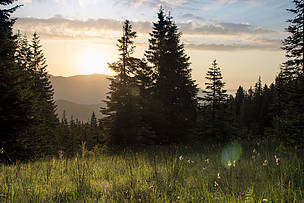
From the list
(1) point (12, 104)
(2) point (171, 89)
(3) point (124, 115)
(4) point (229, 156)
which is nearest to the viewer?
(4) point (229, 156)

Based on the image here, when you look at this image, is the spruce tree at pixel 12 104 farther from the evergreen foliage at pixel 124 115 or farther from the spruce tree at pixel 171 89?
the spruce tree at pixel 171 89

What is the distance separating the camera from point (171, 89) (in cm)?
2386

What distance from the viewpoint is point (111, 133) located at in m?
20.6

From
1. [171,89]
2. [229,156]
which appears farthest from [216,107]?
[229,156]

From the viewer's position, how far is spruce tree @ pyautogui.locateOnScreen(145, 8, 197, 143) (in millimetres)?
23562

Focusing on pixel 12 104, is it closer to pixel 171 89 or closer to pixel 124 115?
pixel 124 115

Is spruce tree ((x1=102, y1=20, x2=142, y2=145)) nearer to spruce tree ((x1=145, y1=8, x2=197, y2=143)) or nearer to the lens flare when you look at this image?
spruce tree ((x1=145, y1=8, x2=197, y2=143))

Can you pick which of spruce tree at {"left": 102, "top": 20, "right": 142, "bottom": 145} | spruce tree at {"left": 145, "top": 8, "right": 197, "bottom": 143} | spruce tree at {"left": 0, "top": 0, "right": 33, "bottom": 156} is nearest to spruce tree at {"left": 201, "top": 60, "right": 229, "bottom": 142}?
spruce tree at {"left": 145, "top": 8, "right": 197, "bottom": 143}

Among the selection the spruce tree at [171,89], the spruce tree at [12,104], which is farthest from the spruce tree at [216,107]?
the spruce tree at [12,104]

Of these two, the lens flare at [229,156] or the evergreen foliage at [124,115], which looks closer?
the lens flare at [229,156]

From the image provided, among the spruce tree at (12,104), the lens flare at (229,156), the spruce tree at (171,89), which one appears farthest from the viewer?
the spruce tree at (171,89)

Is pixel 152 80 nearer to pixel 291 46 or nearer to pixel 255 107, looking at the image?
pixel 291 46

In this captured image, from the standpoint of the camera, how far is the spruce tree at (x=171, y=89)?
928 inches

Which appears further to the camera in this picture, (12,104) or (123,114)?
(123,114)
